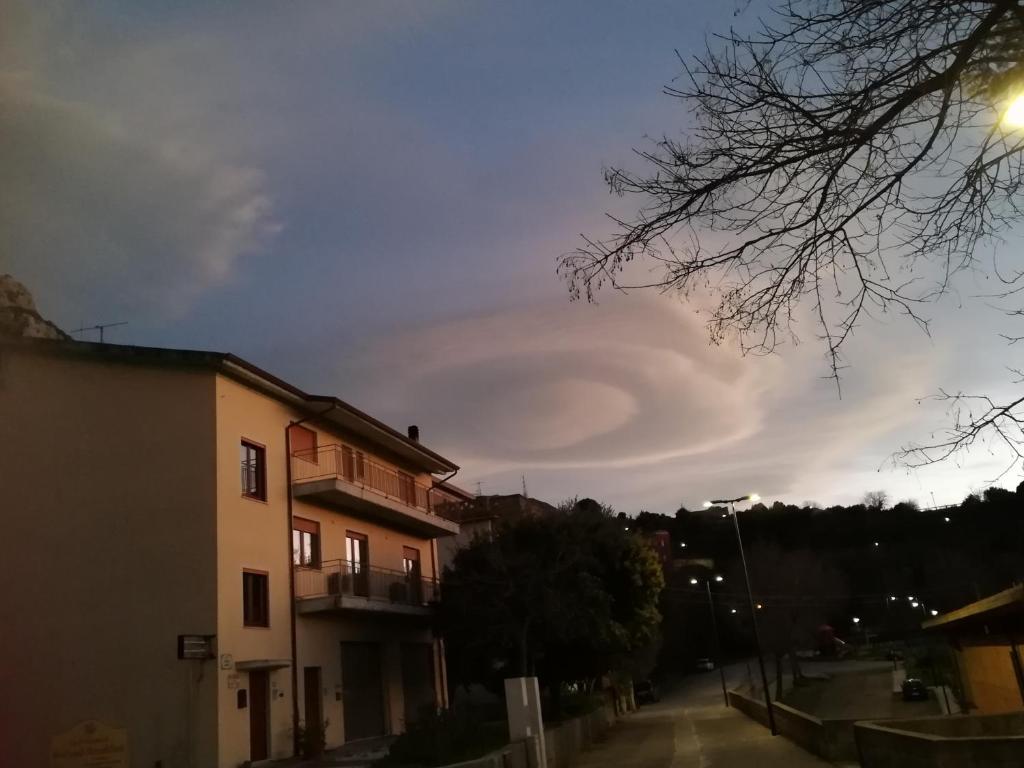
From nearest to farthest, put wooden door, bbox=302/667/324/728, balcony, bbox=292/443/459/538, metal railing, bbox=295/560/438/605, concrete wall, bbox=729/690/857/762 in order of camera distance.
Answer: concrete wall, bbox=729/690/857/762
wooden door, bbox=302/667/324/728
metal railing, bbox=295/560/438/605
balcony, bbox=292/443/459/538

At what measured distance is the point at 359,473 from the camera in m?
27.4

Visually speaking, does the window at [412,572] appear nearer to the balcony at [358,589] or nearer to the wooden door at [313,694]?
the balcony at [358,589]

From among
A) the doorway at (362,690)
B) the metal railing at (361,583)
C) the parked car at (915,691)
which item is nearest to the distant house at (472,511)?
the metal railing at (361,583)

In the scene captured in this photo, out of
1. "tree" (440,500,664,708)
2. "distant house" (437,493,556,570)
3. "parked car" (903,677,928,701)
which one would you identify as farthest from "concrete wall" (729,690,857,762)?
"parked car" (903,677,928,701)

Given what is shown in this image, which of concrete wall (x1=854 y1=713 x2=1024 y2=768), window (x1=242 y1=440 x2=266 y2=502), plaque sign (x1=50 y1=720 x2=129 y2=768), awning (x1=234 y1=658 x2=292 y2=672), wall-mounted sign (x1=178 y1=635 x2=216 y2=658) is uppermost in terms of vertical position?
window (x1=242 y1=440 x2=266 y2=502)

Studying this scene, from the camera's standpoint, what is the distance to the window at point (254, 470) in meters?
21.4

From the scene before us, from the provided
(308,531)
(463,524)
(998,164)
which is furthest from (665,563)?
(998,164)

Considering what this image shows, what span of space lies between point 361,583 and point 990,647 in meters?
16.2

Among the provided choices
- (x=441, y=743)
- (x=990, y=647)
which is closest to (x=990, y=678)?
(x=990, y=647)

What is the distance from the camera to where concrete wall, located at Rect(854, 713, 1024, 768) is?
31.8 feet

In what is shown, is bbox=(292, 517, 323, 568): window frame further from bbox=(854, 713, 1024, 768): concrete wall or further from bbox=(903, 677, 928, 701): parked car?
bbox=(903, 677, 928, 701): parked car

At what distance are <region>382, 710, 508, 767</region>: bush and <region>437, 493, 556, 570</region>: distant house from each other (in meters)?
14.6

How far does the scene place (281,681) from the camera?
20.7m

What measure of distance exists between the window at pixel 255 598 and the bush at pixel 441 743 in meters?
4.84
